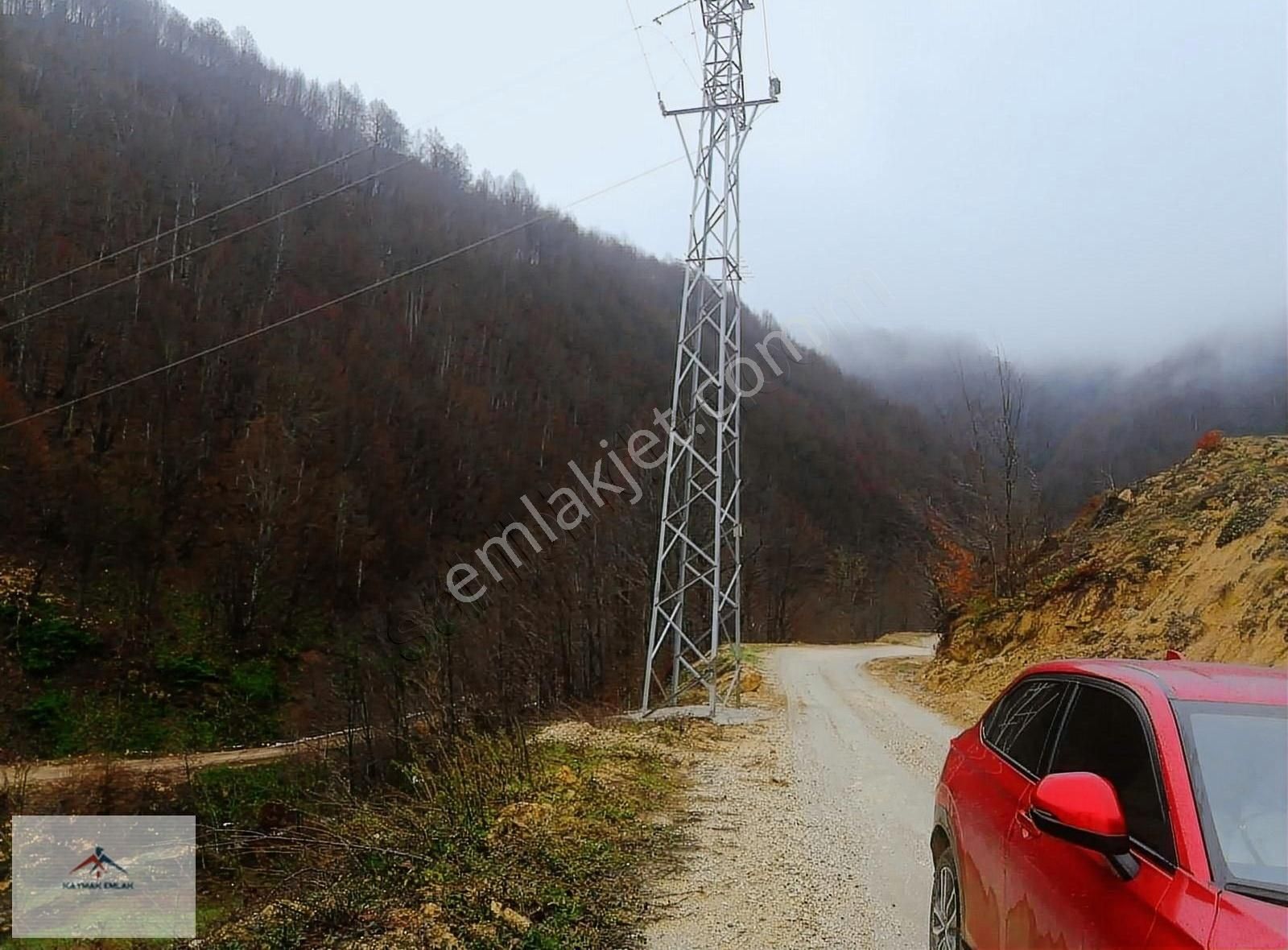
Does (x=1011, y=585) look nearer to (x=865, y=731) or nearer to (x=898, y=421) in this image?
(x=865, y=731)

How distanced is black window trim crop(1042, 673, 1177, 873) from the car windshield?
9 cm

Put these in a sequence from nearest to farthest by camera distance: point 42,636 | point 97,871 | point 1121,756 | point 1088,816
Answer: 1. point 1088,816
2. point 1121,756
3. point 97,871
4. point 42,636

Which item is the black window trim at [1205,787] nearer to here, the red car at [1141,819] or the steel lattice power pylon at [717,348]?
the red car at [1141,819]

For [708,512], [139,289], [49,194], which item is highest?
[49,194]

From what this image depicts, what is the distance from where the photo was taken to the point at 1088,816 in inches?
98.0

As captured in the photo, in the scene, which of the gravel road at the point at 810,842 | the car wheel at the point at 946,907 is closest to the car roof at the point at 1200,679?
the car wheel at the point at 946,907

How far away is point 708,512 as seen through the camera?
21.8 metres

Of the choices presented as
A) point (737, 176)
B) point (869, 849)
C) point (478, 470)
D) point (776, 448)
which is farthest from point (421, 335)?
point (869, 849)

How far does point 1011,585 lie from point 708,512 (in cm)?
847

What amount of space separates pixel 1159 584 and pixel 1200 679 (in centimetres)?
1660

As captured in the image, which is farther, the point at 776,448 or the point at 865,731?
the point at 776,448

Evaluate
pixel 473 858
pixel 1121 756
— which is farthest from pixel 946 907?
pixel 473 858

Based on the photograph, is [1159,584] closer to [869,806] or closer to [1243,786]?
[869,806]

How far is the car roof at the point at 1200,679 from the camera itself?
2803 millimetres
